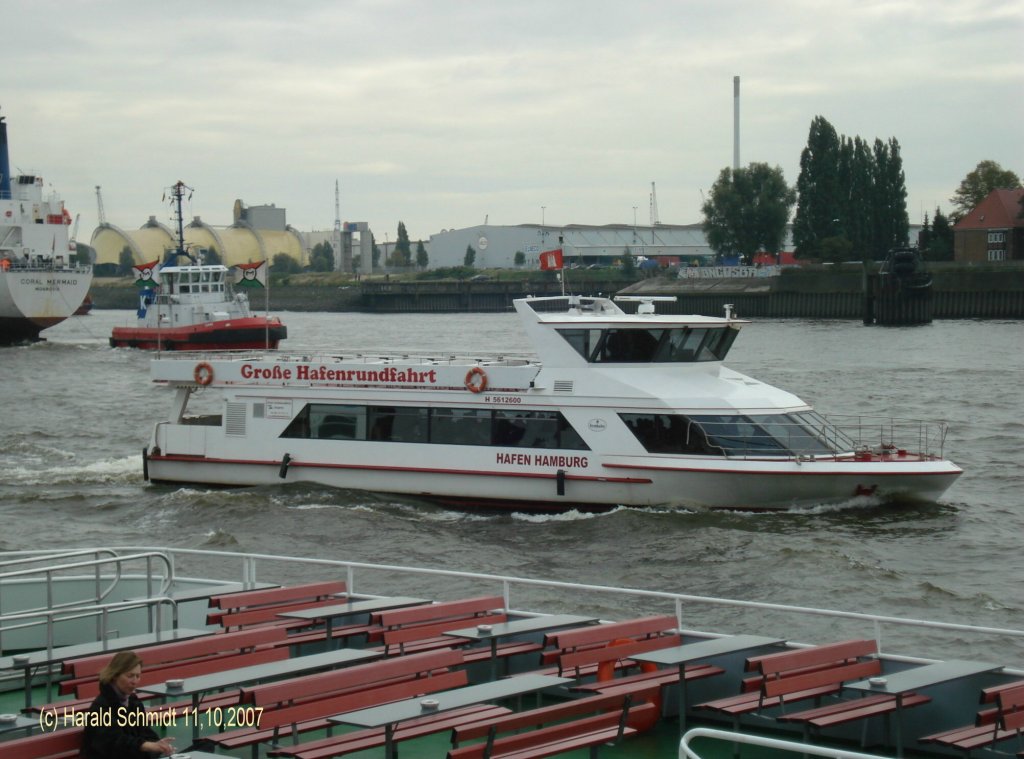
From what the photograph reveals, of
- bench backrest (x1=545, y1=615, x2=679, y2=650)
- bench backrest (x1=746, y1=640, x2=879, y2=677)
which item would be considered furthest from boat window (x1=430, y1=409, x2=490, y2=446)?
bench backrest (x1=746, y1=640, x2=879, y2=677)

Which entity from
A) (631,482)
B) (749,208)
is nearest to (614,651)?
(631,482)

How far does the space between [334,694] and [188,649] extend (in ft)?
4.47

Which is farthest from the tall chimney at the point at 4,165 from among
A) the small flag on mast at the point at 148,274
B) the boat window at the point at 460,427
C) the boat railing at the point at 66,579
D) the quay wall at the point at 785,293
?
the boat railing at the point at 66,579

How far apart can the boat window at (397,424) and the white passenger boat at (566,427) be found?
2cm

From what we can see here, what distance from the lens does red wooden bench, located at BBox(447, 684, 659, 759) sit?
718 cm

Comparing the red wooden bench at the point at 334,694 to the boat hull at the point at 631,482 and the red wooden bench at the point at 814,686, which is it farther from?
the boat hull at the point at 631,482

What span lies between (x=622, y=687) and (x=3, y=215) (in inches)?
3063

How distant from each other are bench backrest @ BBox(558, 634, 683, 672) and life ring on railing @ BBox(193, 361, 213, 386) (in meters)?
16.5

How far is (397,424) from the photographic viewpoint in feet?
75.2

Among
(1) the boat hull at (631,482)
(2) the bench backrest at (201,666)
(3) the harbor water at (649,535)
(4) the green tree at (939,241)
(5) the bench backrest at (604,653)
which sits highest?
(4) the green tree at (939,241)

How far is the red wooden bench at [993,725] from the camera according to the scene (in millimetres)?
7906

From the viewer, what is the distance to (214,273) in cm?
7250

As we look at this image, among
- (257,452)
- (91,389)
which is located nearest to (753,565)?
(257,452)

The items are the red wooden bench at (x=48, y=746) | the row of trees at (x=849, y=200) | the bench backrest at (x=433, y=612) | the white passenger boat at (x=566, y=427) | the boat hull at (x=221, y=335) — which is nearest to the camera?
the red wooden bench at (x=48, y=746)
